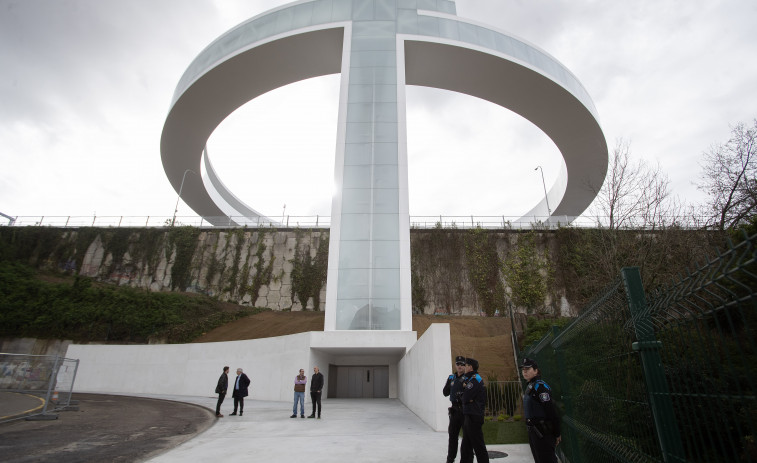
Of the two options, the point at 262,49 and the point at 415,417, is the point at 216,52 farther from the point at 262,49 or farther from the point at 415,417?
the point at 415,417

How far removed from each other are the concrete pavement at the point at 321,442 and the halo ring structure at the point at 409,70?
15.2 meters

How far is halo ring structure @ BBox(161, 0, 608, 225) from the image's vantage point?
23828 mm

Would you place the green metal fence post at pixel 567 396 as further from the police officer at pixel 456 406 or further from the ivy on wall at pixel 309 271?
the ivy on wall at pixel 309 271

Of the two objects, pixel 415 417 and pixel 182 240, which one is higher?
pixel 182 240

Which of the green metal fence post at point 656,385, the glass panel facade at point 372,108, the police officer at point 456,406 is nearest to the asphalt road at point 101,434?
the police officer at point 456,406

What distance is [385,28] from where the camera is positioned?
22547mm

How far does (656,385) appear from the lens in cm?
236

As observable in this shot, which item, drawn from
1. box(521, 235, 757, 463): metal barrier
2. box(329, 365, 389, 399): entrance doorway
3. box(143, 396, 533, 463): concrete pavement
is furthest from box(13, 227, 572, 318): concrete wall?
box(521, 235, 757, 463): metal barrier

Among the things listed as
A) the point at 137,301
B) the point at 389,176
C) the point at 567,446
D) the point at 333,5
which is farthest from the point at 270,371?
the point at 333,5

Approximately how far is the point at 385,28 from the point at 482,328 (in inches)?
689

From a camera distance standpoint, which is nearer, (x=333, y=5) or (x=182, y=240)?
(x=333, y=5)

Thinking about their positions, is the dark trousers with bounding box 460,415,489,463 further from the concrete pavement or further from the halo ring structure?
the halo ring structure

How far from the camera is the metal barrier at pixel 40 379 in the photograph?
10438 mm

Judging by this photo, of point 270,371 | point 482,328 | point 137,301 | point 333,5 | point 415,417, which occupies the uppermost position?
point 333,5
